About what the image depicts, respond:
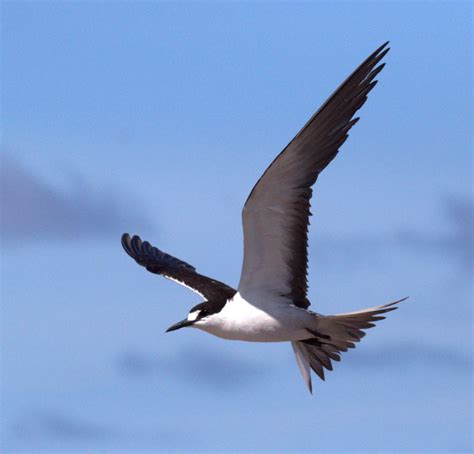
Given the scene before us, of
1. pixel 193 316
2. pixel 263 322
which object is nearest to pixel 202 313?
pixel 193 316

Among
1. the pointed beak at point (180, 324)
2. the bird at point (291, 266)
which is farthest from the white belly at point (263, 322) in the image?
the pointed beak at point (180, 324)

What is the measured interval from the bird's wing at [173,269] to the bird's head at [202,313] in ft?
Result: 0.74

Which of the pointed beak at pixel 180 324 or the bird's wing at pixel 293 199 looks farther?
the pointed beak at pixel 180 324

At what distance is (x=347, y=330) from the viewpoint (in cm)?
1425

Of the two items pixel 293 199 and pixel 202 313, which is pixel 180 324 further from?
pixel 293 199

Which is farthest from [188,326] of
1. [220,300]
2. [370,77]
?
[370,77]

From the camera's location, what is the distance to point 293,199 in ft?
43.4

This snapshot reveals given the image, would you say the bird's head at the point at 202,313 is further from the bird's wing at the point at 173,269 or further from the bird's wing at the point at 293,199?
the bird's wing at the point at 293,199

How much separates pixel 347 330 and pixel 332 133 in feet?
8.92

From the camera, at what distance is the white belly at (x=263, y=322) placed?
45.0ft

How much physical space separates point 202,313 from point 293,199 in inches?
78.1

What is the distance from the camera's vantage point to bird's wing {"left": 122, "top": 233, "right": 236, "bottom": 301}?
14898mm

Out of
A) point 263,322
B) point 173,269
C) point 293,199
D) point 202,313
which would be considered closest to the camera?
point 293,199

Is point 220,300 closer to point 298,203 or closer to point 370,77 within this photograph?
point 298,203
